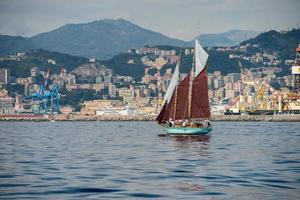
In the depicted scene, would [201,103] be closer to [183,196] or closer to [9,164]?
[9,164]

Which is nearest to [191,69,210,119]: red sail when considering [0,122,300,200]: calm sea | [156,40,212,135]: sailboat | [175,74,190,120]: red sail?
[156,40,212,135]: sailboat

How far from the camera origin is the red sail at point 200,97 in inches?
3258

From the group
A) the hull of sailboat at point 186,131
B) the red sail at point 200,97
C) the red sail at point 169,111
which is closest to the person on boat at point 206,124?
the hull of sailboat at point 186,131

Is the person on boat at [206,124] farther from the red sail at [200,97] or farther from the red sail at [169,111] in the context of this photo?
the red sail at [200,97]

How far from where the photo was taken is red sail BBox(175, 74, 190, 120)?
275 feet

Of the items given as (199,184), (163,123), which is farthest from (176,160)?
(163,123)

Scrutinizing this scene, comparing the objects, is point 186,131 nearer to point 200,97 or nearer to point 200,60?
point 200,97

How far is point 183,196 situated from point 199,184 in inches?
151

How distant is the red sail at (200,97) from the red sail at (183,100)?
98cm

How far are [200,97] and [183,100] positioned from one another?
273 centimetres

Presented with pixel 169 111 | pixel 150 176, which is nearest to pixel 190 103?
pixel 169 111

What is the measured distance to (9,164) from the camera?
1572 inches

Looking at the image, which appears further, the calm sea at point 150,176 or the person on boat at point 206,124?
the person on boat at point 206,124

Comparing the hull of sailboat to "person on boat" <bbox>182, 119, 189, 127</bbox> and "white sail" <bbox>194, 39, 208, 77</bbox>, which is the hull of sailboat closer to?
"person on boat" <bbox>182, 119, 189, 127</bbox>
